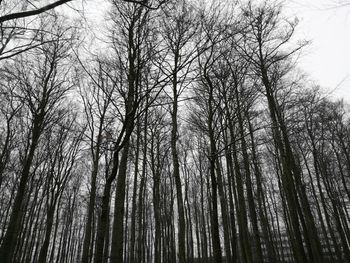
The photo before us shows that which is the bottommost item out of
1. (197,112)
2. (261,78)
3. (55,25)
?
(197,112)

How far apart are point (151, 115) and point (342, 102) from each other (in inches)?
541

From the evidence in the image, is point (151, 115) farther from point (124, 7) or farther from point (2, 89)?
point (124, 7)

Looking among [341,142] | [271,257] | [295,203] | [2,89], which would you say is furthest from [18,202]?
[341,142]

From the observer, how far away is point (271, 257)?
1585cm

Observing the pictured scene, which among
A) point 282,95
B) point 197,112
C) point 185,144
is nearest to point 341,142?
point 282,95

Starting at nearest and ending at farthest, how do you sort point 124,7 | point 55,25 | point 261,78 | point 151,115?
point 124,7, point 55,25, point 261,78, point 151,115

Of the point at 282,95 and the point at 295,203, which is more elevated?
the point at 282,95

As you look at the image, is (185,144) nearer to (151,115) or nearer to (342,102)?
(151,115)

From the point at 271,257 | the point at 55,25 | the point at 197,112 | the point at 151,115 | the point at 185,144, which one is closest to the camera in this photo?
the point at 55,25

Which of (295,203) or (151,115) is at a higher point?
(151,115)

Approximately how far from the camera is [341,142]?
16.6 meters

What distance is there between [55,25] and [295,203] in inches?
401

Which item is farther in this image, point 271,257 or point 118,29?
point 271,257

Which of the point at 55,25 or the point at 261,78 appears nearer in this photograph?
the point at 55,25
